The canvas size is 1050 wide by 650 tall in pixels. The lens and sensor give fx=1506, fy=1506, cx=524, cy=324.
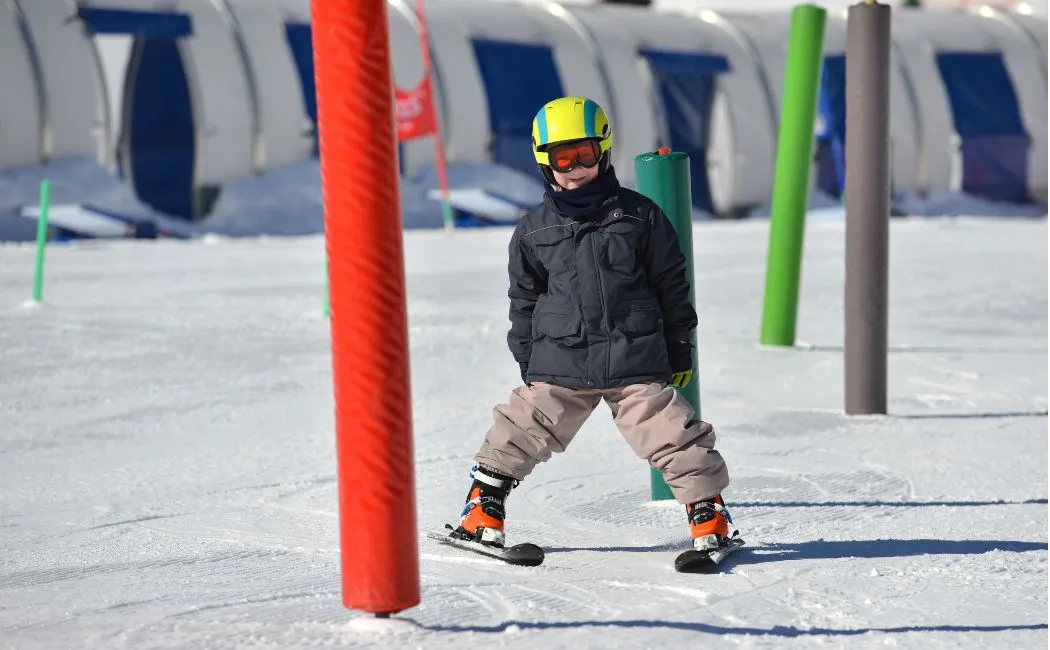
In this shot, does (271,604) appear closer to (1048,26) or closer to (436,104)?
(436,104)

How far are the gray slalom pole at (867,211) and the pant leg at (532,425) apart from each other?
261 cm

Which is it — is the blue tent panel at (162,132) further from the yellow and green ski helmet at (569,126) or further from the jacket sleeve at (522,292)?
the yellow and green ski helmet at (569,126)

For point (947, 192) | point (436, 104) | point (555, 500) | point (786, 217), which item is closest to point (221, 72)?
point (436, 104)

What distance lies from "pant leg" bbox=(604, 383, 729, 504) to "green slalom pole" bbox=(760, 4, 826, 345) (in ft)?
15.0

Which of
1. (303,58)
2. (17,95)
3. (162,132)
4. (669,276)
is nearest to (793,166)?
(669,276)

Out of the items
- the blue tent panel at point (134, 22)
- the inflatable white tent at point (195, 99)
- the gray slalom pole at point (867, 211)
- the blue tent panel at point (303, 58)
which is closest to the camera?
the gray slalom pole at point (867, 211)

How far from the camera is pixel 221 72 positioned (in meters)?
22.5

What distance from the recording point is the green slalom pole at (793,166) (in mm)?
8273

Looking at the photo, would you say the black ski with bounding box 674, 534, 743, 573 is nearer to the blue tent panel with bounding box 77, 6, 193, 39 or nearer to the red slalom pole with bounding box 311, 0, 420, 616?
the red slalom pole with bounding box 311, 0, 420, 616

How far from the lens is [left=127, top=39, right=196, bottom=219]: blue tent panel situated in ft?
73.8

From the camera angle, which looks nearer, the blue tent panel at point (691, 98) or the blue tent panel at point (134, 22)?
the blue tent panel at point (134, 22)

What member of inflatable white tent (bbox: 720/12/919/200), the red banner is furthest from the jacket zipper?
inflatable white tent (bbox: 720/12/919/200)

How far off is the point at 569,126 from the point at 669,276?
452 millimetres

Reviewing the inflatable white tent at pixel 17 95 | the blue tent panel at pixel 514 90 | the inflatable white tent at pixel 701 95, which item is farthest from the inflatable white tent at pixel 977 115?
the inflatable white tent at pixel 17 95
